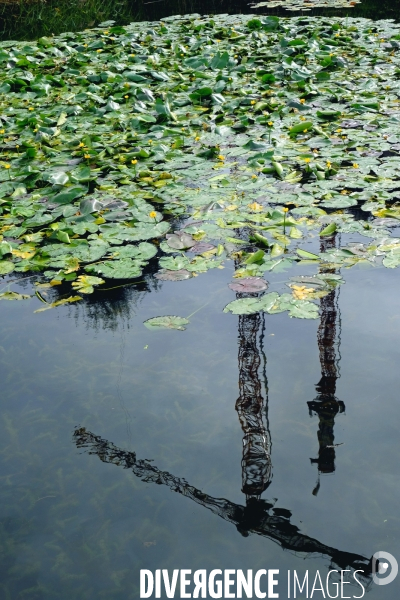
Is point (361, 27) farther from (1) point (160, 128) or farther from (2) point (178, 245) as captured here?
(2) point (178, 245)

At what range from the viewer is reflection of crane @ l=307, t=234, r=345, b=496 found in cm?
166

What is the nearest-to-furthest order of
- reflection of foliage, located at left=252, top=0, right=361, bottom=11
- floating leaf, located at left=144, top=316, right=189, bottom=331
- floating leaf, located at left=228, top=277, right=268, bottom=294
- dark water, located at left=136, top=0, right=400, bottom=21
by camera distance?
1. floating leaf, located at left=144, top=316, right=189, bottom=331
2. floating leaf, located at left=228, top=277, right=268, bottom=294
3. dark water, located at left=136, top=0, right=400, bottom=21
4. reflection of foliage, located at left=252, top=0, right=361, bottom=11

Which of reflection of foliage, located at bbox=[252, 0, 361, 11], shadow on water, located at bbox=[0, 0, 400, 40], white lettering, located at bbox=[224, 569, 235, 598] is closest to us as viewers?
Answer: white lettering, located at bbox=[224, 569, 235, 598]

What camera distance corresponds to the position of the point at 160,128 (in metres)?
4.05

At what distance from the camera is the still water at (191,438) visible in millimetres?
1445

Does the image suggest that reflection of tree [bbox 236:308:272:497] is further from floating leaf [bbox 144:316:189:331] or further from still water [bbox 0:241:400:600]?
floating leaf [bbox 144:316:189:331]

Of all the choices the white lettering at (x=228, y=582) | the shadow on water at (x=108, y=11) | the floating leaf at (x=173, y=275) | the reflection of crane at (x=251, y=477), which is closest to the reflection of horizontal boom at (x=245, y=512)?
the reflection of crane at (x=251, y=477)

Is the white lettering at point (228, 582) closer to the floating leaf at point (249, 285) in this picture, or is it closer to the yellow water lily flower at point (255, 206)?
the floating leaf at point (249, 285)

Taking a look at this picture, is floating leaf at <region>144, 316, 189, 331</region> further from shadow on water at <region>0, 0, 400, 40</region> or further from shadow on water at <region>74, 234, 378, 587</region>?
shadow on water at <region>0, 0, 400, 40</region>

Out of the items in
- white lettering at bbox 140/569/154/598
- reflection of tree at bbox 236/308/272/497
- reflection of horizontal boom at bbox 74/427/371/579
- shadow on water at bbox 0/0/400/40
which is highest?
shadow on water at bbox 0/0/400/40

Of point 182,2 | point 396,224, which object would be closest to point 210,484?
point 396,224

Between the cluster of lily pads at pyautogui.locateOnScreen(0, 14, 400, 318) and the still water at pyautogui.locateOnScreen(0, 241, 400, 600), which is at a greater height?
the cluster of lily pads at pyautogui.locateOnScreen(0, 14, 400, 318)

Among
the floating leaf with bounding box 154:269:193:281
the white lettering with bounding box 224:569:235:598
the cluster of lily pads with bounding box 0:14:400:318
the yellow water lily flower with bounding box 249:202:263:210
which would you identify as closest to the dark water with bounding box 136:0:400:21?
the cluster of lily pads with bounding box 0:14:400:318

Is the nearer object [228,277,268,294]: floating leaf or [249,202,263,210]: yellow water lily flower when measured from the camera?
[228,277,268,294]: floating leaf
